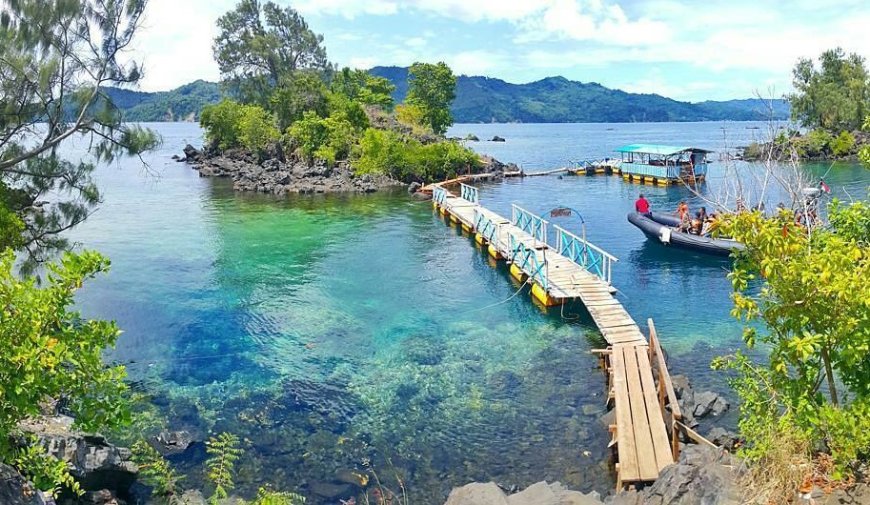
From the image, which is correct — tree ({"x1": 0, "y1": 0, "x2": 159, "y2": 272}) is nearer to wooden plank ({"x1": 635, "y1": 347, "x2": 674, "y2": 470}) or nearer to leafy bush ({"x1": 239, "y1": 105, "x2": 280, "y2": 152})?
wooden plank ({"x1": 635, "y1": 347, "x2": 674, "y2": 470})

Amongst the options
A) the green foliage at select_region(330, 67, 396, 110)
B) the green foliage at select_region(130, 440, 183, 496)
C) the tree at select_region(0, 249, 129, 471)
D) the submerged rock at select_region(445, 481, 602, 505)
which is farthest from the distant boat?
the tree at select_region(0, 249, 129, 471)

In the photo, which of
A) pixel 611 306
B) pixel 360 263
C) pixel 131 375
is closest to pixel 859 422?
pixel 611 306

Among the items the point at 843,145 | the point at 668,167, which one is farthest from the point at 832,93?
the point at 668,167

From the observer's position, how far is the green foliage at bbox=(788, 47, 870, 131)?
7612 centimetres

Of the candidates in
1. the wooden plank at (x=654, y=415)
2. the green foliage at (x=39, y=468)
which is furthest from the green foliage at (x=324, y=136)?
the green foliage at (x=39, y=468)

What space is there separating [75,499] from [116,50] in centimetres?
1086

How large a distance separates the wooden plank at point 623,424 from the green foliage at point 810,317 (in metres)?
3.04

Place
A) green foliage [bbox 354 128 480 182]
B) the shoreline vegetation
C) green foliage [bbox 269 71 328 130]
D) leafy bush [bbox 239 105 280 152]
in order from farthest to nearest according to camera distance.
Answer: green foliage [bbox 269 71 328 130]
leafy bush [bbox 239 105 280 152]
green foliage [bbox 354 128 480 182]
the shoreline vegetation

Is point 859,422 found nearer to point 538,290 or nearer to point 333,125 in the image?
point 538,290

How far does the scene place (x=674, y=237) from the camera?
2848 cm

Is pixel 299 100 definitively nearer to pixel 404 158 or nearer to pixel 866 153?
pixel 404 158

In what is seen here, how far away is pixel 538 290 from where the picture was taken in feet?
71.1

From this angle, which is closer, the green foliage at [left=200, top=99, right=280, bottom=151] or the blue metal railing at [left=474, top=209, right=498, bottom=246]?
the blue metal railing at [left=474, top=209, right=498, bottom=246]

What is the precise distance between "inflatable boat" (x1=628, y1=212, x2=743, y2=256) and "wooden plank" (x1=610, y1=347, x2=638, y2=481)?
543 inches
